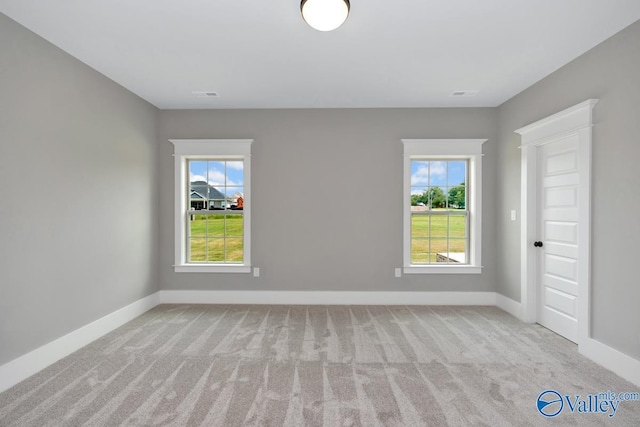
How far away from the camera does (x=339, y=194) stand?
4.27m

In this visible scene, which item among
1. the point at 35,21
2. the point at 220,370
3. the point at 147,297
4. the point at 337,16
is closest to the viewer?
the point at 337,16

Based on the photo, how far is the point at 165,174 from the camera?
4320 mm

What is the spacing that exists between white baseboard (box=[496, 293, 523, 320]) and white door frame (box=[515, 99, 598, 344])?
0.09 m

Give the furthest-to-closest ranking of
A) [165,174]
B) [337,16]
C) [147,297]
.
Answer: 1. [165,174]
2. [147,297]
3. [337,16]

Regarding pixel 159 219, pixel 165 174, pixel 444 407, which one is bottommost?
pixel 444 407

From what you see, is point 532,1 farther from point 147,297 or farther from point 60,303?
point 147,297

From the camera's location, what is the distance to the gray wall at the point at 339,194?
4.25 meters

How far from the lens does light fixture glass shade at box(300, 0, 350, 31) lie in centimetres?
197

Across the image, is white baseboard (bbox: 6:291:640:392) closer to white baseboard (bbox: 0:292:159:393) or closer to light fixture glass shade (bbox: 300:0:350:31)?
white baseboard (bbox: 0:292:159:393)

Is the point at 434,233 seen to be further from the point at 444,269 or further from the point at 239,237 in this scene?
the point at 239,237

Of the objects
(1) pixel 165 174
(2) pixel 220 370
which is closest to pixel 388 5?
(2) pixel 220 370

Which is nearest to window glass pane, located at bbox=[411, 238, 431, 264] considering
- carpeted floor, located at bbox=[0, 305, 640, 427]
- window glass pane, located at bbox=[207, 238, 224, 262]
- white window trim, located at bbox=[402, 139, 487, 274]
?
white window trim, located at bbox=[402, 139, 487, 274]

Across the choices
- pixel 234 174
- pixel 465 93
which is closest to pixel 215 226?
pixel 234 174

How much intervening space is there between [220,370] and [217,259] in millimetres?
2150
